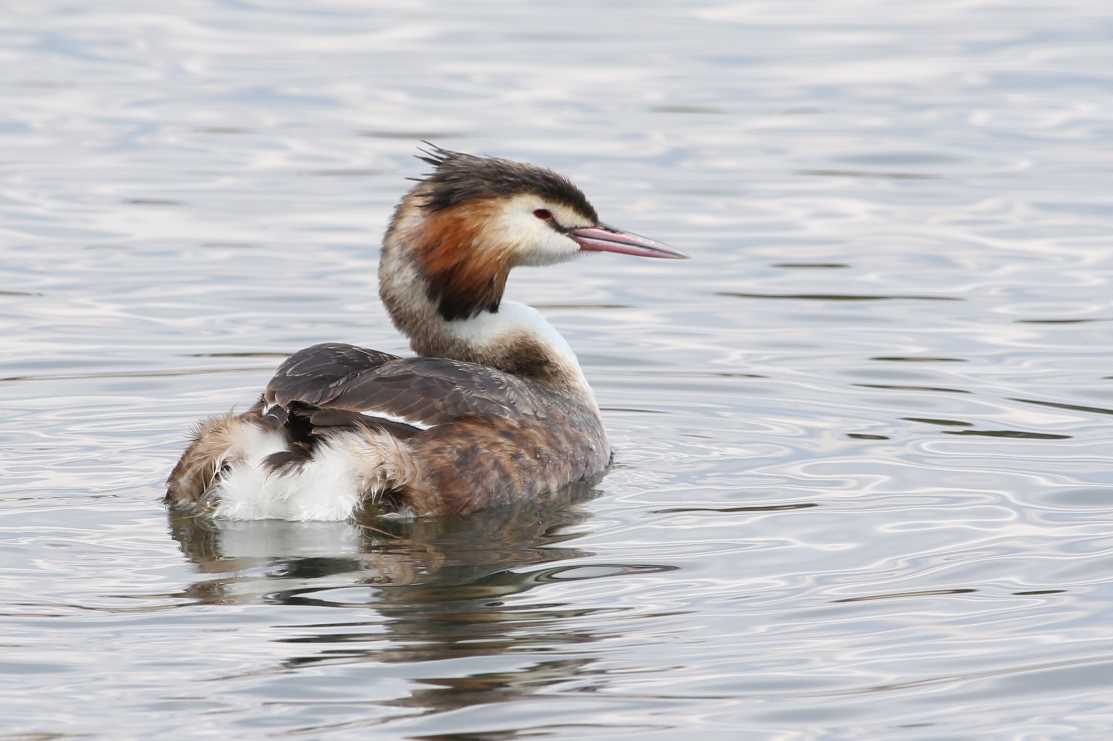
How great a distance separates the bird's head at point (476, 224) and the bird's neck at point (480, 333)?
1.4 inches

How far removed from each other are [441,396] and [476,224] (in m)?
0.87

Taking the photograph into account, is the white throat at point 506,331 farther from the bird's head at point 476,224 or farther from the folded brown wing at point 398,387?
the folded brown wing at point 398,387

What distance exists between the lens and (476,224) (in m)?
9.05

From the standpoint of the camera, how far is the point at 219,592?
287 inches

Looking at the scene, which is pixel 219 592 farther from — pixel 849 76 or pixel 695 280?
pixel 849 76

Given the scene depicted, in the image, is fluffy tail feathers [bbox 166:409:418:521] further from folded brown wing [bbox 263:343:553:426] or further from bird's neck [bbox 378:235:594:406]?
bird's neck [bbox 378:235:594:406]

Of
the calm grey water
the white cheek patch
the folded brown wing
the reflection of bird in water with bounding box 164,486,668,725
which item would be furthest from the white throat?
the reflection of bird in water with bounding box 164,486,668,725

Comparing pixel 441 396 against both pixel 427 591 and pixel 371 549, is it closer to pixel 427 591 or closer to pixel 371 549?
pixel 371 549

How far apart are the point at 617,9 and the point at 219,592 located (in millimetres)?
14938

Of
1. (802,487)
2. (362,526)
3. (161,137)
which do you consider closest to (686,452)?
(802,487)

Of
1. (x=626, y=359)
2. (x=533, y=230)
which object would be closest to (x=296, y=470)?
(x=533, y=230)

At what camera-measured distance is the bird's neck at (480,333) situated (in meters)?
9.18

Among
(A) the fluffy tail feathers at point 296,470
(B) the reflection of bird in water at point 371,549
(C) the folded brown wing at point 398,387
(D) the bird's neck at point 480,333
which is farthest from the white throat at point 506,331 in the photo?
(A) the fluffy tail feathers at point 296,470

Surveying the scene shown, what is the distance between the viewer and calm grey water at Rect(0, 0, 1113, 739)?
6.47 m
